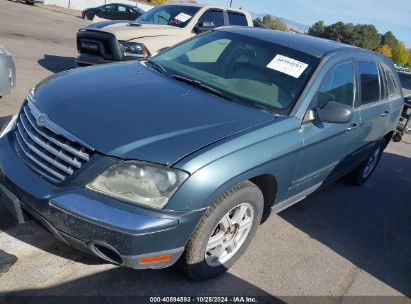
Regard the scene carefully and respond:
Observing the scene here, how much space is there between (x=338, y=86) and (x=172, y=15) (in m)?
5.74

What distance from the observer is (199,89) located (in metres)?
3.42

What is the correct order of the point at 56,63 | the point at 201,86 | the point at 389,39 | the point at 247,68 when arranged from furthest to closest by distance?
the point at 389,39
the point at 56,63
the point at 247,68
the point at 201,86

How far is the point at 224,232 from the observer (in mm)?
3016

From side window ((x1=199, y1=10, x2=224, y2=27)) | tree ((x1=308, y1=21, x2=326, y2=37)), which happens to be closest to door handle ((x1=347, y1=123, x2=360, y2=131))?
side window ((x1=199, y1=10, x2=224, y2=27))

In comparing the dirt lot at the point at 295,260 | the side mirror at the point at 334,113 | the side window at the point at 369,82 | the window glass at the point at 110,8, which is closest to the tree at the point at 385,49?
the window glass at the point at 110,8

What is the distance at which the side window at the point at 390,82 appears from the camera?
16.8ft

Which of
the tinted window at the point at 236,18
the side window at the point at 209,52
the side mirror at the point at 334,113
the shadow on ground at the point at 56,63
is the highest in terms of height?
the side window at the point at 209,52

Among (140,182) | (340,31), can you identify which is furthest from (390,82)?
(340,31)

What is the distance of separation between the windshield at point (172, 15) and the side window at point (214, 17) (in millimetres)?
219

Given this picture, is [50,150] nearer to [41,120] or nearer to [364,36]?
[41,120]

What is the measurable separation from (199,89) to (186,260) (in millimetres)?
1387

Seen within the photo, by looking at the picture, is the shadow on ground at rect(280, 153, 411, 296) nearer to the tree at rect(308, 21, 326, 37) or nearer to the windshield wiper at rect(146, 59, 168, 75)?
the windshield wiper at rect(146, 59, 168, 75)

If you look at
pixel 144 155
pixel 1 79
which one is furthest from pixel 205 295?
pixel 1 79

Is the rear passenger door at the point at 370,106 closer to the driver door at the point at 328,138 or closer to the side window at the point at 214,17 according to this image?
the driver door at the point at 328,138
